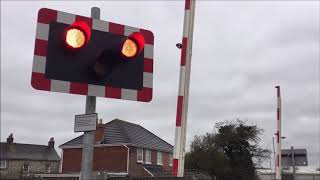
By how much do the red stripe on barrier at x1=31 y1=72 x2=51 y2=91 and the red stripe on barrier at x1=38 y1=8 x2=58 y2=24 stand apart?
0.49 m

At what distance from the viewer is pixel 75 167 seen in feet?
145

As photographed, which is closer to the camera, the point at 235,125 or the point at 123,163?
the point at 235,125

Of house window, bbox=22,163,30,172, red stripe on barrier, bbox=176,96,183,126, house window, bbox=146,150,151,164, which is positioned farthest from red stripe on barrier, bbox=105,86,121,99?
house window, bbox=22,163,30,172

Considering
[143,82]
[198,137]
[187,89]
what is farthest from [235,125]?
[143,82]

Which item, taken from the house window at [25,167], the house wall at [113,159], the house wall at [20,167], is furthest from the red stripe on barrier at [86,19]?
the house window at [25,167]

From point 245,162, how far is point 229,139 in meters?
1.82

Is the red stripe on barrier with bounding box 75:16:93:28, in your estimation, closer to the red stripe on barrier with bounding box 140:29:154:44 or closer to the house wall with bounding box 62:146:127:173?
the red stripe on barrier with bounding box 140:29:154:44

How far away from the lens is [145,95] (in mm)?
4531

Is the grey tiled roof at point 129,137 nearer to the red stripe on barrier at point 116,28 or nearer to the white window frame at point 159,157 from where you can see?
the white window frame at point 159,157

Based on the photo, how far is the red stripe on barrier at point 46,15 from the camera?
13.9 ft

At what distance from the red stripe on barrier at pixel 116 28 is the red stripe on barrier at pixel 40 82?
74cm

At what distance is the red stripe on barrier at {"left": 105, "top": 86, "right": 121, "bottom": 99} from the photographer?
4234 mm

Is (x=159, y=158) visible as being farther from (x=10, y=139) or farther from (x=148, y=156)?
(x=10, y=139)

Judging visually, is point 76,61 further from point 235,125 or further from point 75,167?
point 75,167
